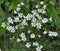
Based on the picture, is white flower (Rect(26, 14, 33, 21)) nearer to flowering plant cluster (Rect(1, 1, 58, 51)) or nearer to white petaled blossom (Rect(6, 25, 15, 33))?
flowering plant cluster (Rect(1, 1, 58, 51))

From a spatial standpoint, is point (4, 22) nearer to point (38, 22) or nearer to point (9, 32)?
point (9, 32)

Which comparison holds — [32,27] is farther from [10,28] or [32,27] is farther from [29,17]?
[10,28]

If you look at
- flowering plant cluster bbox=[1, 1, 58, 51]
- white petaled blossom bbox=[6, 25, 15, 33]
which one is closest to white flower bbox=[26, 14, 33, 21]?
flowering plant cluster bbox=[1, 1, 58, 51]

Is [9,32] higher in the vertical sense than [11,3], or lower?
lower

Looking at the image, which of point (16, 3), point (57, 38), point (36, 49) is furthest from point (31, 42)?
point (16, 3)

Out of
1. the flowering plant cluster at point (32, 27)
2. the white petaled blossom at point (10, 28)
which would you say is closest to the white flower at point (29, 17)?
the flowering plant cluster at point (32, 27)

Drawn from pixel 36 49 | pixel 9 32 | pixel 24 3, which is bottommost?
pixel 36 49

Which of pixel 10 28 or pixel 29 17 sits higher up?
pixel 29 17

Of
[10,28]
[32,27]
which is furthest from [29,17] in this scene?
[10,28]
